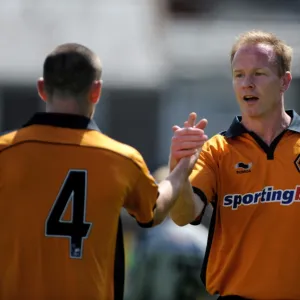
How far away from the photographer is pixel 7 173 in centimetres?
398

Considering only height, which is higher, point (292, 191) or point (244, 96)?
point (244, 96)

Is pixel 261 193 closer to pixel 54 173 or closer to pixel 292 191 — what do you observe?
pixel 292 191

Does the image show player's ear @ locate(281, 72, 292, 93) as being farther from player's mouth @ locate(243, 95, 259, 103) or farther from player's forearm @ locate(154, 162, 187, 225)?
player's forearm @ locate(154, 162, 187, 225)

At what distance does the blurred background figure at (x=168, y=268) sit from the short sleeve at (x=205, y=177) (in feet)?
7.37

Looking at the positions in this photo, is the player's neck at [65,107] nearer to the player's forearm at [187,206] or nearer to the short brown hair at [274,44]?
the player's forearm at [187,206]

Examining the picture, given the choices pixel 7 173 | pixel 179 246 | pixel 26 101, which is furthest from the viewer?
pixel 26 101

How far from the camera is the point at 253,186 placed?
15.3 ft

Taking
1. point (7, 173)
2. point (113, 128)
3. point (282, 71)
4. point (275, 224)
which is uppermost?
point (282, 71)

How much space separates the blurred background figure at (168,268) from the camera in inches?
276

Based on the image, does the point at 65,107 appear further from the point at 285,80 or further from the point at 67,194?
the point at 285,80

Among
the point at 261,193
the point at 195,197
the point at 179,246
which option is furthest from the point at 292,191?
the point at 179,246

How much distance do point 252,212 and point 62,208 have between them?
3.41ft

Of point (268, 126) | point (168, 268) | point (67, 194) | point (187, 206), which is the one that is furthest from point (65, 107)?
point (168, 268)

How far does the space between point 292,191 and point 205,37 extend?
45.9ft
